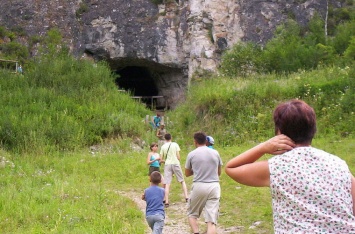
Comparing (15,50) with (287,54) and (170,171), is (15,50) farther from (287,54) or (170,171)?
(170,171)

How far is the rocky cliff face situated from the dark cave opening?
3.36 metres

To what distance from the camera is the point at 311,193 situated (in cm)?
232

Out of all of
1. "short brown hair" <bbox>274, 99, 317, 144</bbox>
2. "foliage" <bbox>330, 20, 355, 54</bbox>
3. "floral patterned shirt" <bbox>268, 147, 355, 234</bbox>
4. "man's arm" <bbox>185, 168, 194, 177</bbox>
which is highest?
"foliage" <bbox>330, 20, 355, 54</bbox>

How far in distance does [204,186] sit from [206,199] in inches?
6.2

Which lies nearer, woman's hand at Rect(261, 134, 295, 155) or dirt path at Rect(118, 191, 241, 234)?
woman's hand at Rect(261, 134, 295, 155)

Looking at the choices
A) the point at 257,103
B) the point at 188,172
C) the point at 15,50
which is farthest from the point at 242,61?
the point at 188,172

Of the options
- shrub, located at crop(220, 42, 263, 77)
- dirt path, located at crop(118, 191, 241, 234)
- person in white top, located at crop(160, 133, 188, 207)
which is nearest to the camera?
dirt path, located at crop(118, 191, 241, 234)

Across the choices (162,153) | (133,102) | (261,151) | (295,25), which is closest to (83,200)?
(162,153)

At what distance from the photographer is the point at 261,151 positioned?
253 cm

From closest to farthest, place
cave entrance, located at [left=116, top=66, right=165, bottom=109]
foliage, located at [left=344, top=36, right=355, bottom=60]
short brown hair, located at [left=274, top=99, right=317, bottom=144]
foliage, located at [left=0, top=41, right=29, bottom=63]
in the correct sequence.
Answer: short brown hair, located at [left=274, top=99, right=317, bottom=144] → foliage, located at [left=344, top=36, right=355, bottom=60] → foliage, located at [left=0, top=41, right=29, bottom=63] → cave entrance, located at [left=116, top=66, right=165, bottom=109]

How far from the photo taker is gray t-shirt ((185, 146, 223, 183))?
581cm

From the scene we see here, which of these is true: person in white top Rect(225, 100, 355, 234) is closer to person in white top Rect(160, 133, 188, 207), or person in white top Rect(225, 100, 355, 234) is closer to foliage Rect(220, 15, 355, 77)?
person in white top Rect(160, 133, 188, 207)

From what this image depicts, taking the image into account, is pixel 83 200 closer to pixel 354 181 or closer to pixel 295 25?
pixel 354 181

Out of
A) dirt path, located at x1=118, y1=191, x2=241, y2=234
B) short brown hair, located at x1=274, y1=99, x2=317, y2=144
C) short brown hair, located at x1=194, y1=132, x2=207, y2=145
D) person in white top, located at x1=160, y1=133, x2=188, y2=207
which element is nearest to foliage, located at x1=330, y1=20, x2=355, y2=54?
person in white top, located at x1=160, y1=133, x2=188, y2=207
